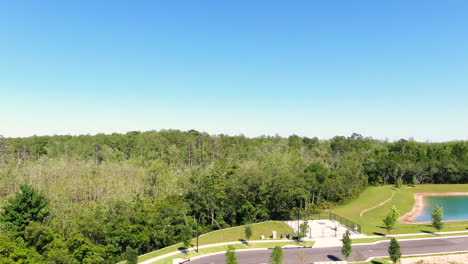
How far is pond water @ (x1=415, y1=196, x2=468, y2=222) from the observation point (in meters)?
53.2

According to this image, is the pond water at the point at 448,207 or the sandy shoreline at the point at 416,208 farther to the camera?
the pond water at the point at 448,207

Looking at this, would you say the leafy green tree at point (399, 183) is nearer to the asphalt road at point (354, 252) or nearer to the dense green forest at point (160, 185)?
the dense green forest at point (160, 185)

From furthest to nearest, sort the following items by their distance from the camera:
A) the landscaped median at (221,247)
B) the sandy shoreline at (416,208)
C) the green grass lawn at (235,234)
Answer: the sandy shoreline at (416,208) → the green grass lawn at (235,234) → the landscaped median at (221,247)

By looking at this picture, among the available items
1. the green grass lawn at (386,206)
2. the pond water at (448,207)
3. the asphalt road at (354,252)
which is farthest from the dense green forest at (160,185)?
the pond water at (448,207)

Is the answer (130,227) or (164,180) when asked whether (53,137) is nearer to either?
(164,180)

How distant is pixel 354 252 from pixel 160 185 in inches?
1659

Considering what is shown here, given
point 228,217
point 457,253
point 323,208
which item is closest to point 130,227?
point 228,217

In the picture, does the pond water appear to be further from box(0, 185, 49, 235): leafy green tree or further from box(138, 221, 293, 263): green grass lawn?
box(0, 185, 49, 235): leafy green tree

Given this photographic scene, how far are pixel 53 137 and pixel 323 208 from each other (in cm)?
10298

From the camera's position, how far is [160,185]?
61.3 metres

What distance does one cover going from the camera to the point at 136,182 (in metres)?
60.7

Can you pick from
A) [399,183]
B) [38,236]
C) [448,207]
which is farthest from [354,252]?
[399,183]

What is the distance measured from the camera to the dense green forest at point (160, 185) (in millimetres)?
34625

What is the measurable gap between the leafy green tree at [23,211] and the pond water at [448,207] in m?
62.3
